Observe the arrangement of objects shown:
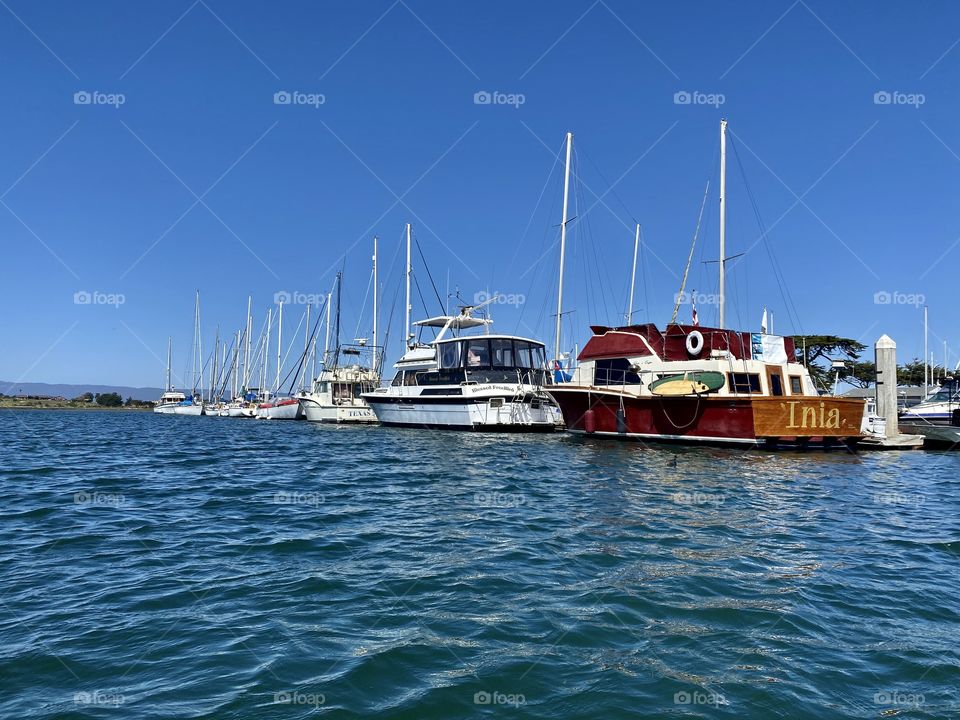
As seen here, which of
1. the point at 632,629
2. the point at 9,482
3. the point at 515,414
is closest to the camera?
the point at 632,629

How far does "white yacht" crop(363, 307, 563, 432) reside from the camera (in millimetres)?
37156

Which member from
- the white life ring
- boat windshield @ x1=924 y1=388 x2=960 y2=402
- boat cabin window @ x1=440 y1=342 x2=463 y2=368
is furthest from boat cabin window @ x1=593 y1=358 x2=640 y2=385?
boat windshield @ x1=924 y1=388 x2=960 y2=402

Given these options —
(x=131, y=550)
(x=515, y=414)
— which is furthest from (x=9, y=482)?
(x=515, y=414)

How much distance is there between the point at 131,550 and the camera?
841cm

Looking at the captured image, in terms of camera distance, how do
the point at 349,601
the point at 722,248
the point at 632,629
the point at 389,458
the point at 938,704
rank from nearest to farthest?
the point at 938,704
the point at 632,629
the point at 349,601
the point at 389,458
the point at 722,248

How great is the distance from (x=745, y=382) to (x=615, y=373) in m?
6.04

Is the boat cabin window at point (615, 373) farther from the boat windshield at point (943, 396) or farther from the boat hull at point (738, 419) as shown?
the boat windshield at point (943, 396)

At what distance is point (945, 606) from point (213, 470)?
1694cm

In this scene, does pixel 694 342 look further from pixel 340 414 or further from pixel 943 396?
pixel 340 414

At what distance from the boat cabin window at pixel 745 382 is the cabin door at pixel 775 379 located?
75 cm

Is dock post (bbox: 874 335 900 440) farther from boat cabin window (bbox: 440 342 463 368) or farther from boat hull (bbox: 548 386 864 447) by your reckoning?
boat cabin window (bbox: 440 342 463 368)

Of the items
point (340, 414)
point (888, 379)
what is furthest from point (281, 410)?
point (888, 379)

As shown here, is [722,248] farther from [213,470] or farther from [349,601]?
[349,601]

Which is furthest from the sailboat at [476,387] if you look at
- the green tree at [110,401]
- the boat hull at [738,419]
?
the green tree at [110,401]
